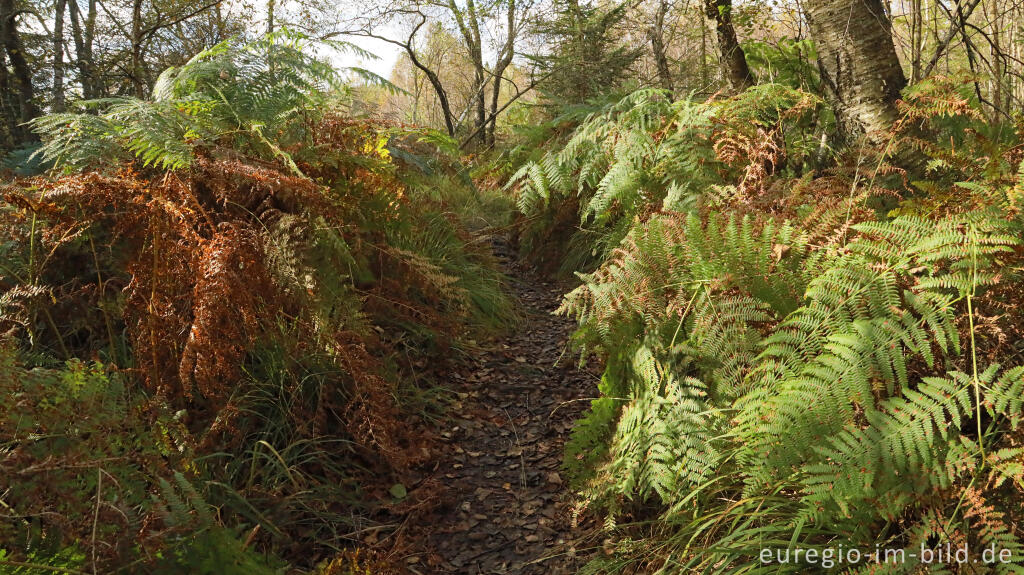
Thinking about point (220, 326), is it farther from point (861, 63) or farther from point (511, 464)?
point (861, 63)

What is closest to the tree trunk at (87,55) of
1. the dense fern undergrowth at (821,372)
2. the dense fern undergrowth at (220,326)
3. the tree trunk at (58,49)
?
the tree trunk at (58,49)

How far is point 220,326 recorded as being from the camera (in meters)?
2.22

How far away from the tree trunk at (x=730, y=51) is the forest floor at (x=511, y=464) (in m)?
2.59

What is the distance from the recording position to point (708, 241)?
2316 millimetres

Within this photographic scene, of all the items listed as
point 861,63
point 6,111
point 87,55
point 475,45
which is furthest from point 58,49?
point 861,63

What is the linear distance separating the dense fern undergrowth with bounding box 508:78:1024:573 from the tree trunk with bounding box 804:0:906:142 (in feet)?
0.60

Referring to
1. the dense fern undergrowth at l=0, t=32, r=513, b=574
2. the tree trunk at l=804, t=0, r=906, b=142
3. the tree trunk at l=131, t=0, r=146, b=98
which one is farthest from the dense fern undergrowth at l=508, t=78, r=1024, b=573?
the tree trunk at l=131, t=0, r=146, b=98

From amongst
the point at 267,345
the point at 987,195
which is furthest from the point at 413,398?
the point at 987,195

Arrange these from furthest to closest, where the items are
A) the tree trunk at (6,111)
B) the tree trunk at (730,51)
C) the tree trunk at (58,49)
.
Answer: the tree trunk at (58,49)
the tree trunk at (6,111)
the tree trunk at (730,51)

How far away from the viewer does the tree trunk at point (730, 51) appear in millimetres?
4781

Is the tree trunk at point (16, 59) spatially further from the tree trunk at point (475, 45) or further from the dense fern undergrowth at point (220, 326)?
the tree trunk at point (475, 45)

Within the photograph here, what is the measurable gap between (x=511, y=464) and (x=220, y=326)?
1.43 metres

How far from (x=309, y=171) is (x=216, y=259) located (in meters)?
0.98

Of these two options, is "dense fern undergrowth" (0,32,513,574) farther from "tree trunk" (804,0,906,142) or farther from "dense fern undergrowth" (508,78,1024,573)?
"tree trunk" (804,0,906,142)
